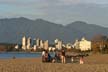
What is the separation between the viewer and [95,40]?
11344 cm

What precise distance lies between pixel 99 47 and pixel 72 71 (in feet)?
286

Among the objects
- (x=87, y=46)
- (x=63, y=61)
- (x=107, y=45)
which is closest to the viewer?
(x=63, y=61)

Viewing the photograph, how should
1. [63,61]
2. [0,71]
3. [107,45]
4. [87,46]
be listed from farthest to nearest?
[87,46]
[107,45]
[63,61]
[0,71]

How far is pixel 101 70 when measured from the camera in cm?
2397

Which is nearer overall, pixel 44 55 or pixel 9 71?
pixel 9 71

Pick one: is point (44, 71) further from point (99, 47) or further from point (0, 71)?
point (99, 47)

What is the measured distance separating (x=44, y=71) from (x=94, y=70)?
3.07 m

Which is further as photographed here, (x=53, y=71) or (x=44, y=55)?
(x=44, y=55)

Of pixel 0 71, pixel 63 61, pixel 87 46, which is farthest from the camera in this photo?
pixel 87 46

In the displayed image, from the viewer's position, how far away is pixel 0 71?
22.7 m

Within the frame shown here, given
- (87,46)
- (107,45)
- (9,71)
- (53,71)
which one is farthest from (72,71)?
(87,46)

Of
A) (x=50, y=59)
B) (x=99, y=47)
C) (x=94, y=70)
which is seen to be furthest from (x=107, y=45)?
(x=94, y=70)

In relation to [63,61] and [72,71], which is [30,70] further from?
[63,61]

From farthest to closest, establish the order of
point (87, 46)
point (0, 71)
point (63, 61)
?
point (87, 46)
point (63, 61)
point (0, 71)
